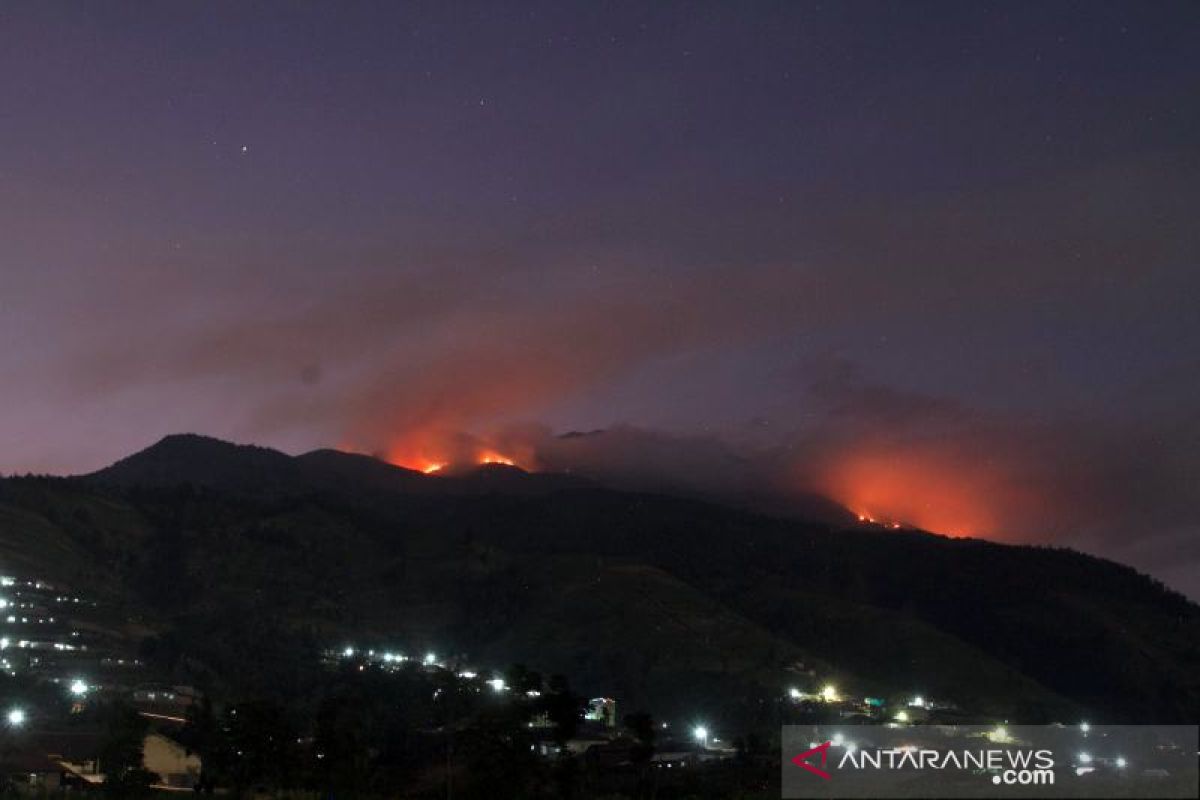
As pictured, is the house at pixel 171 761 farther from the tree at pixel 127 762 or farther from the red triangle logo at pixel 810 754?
the red triangle logo at pixel 810 754

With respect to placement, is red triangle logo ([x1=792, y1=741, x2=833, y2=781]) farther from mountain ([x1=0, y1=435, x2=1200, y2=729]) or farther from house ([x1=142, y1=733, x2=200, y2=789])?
mountain ([x1=0, y1=435, x2=1200, y2=729])

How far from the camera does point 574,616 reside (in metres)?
130

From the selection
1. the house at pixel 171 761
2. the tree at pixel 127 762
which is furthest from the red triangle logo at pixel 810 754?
the house at pixel 171 761

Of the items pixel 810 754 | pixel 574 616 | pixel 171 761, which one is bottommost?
pixel 171 761

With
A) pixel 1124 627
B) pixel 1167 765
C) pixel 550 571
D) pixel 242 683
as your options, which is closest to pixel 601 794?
pixel 1167 765

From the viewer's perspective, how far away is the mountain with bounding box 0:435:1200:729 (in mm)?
108000

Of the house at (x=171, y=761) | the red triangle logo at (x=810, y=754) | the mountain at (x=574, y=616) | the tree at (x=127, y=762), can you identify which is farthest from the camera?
the mountain at (x=574, y=616)

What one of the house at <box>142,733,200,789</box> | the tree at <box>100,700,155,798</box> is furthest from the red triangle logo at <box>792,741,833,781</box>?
the house at <box>142,733,200,789</box>

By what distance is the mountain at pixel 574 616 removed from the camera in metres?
108

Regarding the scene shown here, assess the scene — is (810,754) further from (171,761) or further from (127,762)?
(171,761)

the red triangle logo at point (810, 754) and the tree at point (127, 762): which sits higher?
the red triangle logo at point (810, 754)

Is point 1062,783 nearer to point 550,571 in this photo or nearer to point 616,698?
point 616,698

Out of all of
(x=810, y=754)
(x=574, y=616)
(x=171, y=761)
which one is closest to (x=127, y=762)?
(x=171, y=761)

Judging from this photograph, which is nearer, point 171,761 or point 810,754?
point 810,754
